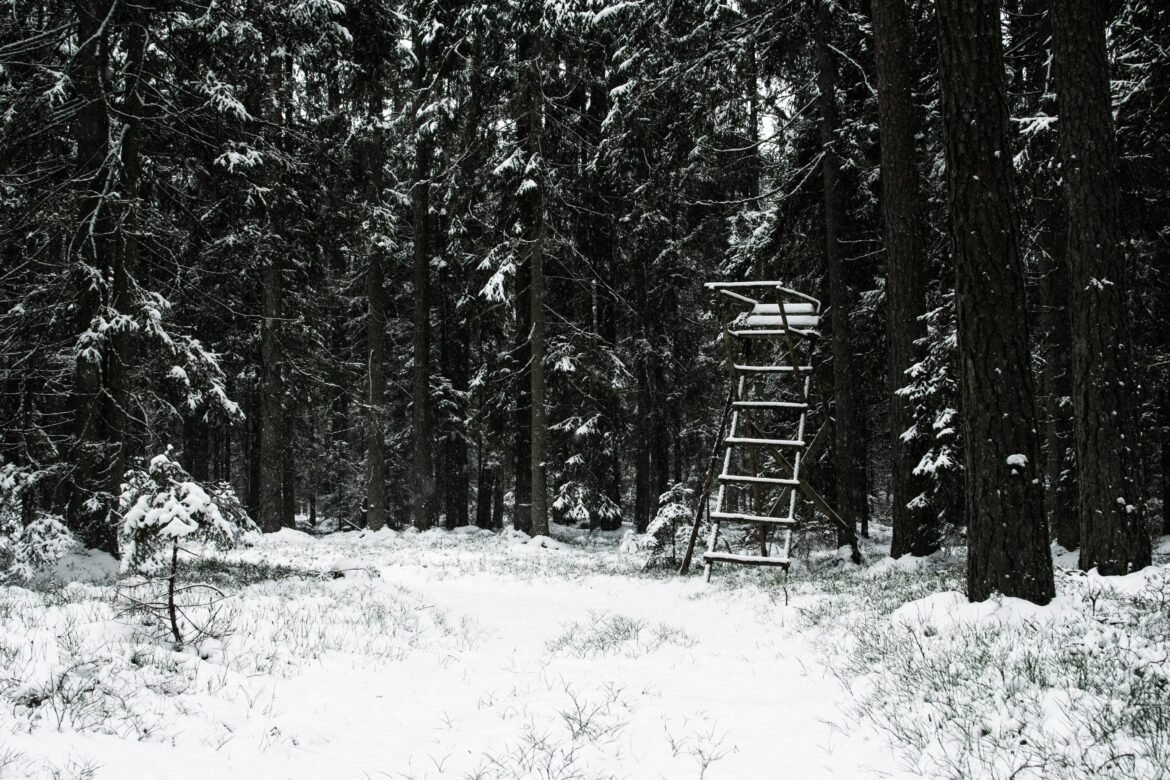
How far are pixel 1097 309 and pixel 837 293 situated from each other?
6040 mm

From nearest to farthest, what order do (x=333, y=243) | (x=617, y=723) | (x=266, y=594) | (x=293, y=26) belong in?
(x=617, y=723) → (x=266, y=594) → (x=293, y=26) → (x=333, y=243)

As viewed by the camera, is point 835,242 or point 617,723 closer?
point 617,723

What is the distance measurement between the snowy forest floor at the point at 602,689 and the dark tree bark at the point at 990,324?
21.0 inches

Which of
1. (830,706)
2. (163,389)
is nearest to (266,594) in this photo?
(163,389)

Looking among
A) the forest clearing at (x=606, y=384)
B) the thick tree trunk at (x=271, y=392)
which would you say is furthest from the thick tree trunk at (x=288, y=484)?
the thick tree trunk at (x=271, y=392)

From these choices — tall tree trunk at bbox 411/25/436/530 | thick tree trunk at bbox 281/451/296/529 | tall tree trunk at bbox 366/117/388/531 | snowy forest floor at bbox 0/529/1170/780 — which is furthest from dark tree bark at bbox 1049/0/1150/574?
thick tree trunk at bbox 281/451/296/529

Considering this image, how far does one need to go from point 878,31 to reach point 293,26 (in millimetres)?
9594

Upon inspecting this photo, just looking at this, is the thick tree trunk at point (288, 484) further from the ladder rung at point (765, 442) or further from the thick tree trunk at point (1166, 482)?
the thick tree trunk at point (1166, 482)

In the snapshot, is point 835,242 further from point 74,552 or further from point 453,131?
point 74,552

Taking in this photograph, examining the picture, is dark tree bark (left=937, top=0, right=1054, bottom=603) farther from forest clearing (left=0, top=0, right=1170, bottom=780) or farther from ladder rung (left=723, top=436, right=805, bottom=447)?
ladder rung (left=723, top=436, right=805, bottom=447)

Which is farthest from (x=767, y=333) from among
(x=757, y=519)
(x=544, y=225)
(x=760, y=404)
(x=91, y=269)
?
(x=91, y=269)

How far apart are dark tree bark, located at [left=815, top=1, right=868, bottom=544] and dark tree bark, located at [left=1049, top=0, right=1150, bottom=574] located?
527cm

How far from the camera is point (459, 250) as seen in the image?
23109 mm

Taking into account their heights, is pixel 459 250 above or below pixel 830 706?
above
